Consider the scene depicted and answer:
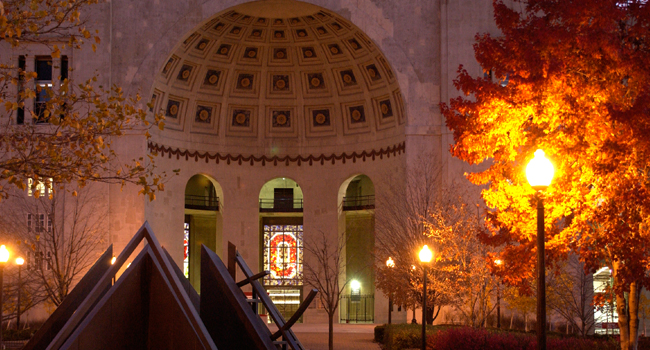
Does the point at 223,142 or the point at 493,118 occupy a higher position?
the point at 223,142

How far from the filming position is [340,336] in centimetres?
3216

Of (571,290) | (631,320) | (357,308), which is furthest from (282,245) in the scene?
(631,320)

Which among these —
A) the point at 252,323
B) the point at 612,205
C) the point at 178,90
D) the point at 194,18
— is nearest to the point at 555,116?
the point at 612,205

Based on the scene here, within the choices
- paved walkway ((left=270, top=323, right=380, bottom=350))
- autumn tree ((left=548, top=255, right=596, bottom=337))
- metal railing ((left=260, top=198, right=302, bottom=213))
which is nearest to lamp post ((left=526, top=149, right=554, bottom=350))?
paved walkway ((left=270, top=323, right=380, bottom=350))

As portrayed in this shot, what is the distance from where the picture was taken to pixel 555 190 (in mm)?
14484

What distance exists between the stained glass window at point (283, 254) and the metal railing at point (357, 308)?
10.2 feet

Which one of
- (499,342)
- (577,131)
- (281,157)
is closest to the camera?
(577,131)

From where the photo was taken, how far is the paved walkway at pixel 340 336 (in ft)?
91.2

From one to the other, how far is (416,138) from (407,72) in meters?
3.37

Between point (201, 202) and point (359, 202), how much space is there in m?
10.4

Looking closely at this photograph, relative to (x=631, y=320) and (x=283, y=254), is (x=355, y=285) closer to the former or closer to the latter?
(x=283, y=254)

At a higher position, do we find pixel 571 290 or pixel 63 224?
pixel 63 224

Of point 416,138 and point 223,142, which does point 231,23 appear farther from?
point 416,138

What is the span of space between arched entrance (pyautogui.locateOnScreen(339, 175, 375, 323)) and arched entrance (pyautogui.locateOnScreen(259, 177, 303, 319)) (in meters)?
3.02
